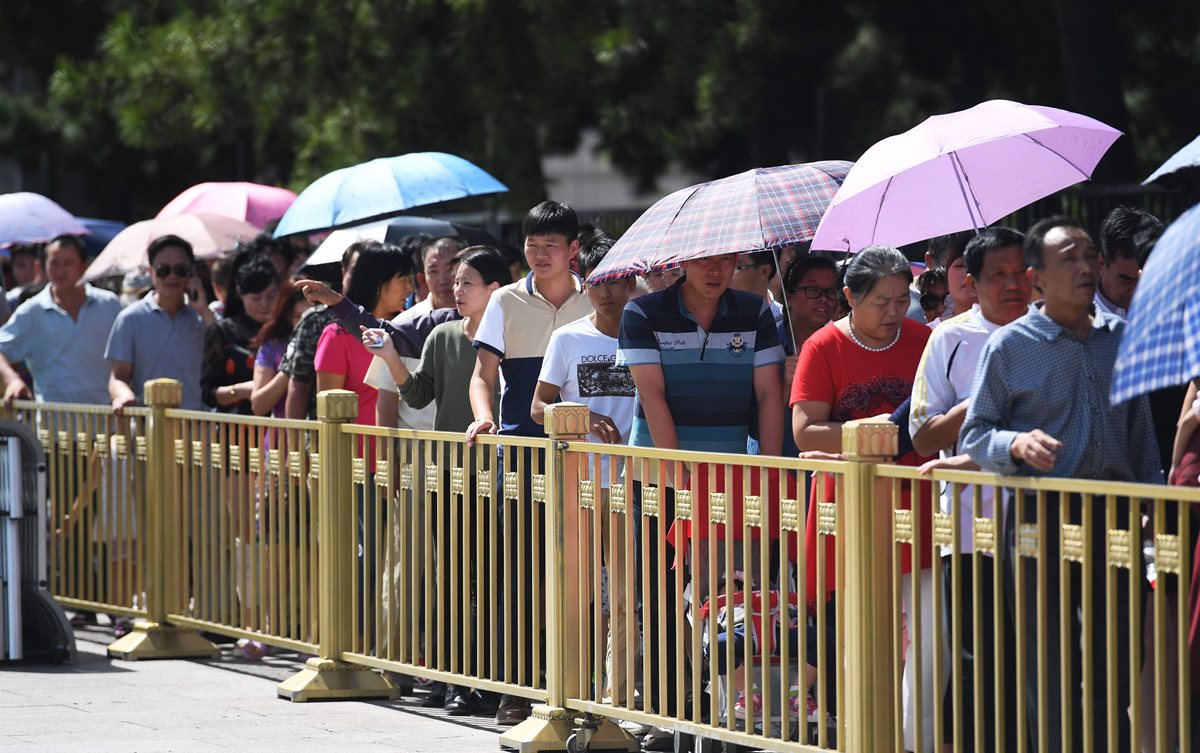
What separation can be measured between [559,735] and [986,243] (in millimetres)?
2480

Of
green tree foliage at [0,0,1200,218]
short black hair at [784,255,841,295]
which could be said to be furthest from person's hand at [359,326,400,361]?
green tree foliage at [0,0,1200,218]

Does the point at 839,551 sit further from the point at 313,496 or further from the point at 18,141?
the point at 18,141

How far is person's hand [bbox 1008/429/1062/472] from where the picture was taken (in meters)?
5.41

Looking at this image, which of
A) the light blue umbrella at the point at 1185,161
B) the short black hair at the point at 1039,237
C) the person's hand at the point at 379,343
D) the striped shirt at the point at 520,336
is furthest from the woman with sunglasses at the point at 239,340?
the short black hair at the point at 1039,237

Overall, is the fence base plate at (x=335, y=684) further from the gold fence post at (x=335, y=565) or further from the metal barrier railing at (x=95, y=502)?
the metal barrier railing at (x=95, y=502)

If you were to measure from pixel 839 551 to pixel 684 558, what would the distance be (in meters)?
0.92

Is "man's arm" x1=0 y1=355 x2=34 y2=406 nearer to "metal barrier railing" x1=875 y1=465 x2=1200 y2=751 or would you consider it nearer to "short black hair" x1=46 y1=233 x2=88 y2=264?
"short black hair" x1=46 y1=233 x2=88 y2=264

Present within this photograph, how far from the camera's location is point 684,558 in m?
6.97

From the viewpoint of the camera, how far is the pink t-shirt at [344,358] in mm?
9484

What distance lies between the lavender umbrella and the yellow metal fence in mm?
3093

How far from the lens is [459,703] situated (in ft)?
28.4

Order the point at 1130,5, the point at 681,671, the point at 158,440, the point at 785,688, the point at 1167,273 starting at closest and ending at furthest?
the point at 1167,273 < the point at 785,688 < the point at 681,671 < the point at 158,440 < the point at 1130,5

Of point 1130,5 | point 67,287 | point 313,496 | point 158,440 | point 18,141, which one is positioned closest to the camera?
point 313,496

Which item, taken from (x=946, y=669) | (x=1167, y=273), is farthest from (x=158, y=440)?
(x=1167, y=273)
